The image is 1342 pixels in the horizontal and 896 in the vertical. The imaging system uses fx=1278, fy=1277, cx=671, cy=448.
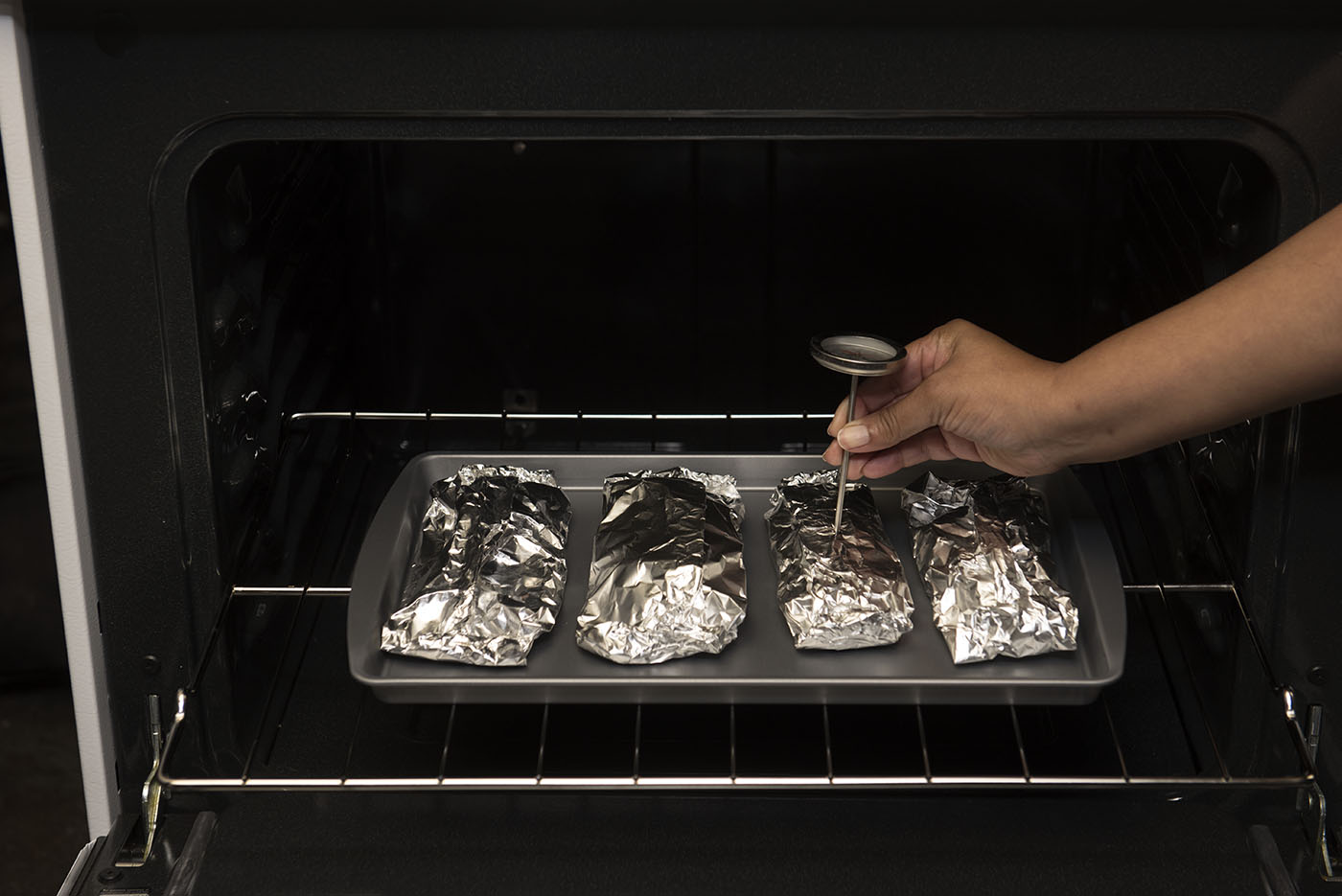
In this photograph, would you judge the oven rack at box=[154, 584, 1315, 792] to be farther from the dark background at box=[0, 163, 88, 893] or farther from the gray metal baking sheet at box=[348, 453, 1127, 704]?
the dark background at box=[0, 163, 88, 893]

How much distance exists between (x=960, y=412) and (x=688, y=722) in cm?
41

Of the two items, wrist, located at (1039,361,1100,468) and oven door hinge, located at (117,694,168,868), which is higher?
wrist, located at (1039,361,1100,468)

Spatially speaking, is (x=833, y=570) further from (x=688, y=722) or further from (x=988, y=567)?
(x=688, y=722)

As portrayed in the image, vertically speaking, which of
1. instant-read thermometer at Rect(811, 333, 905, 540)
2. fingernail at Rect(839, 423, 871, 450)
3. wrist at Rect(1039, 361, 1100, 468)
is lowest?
fingernail at Rect(839, 423, 871, 450)

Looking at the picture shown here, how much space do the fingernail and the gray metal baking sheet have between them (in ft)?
0.49

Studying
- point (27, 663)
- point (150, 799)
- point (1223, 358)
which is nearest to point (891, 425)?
point (1223, 358)

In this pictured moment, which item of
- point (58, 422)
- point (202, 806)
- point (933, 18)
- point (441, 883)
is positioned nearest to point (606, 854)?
point (441, 883)

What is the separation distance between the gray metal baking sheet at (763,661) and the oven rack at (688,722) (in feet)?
0.14

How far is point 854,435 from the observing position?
106 centimetres

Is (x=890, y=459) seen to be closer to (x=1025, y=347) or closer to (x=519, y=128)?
(x=1025, y=347)

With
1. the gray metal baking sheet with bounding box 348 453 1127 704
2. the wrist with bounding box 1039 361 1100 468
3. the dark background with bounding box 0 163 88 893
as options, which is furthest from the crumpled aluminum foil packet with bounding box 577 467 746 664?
the dark background with bounding box 0 163 88 893

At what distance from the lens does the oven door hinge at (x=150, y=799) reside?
91 cm

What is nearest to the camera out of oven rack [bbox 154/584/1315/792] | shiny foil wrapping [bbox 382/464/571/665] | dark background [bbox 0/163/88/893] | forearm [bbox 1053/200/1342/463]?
forearm [bbox 1053/200/1342/463]

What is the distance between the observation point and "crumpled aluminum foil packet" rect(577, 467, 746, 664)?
3.30 ft
